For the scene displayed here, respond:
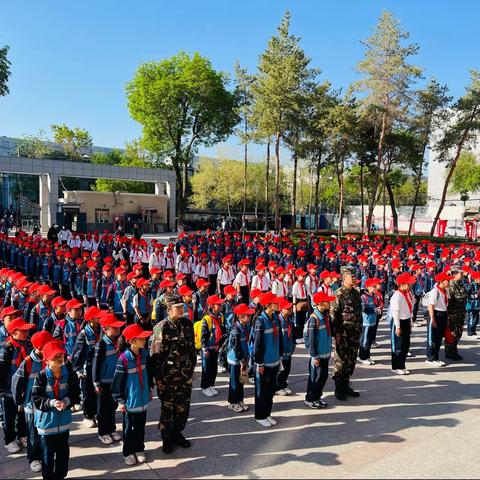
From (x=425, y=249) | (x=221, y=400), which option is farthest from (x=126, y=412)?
(x=425, y=249)

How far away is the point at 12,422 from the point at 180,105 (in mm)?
36117

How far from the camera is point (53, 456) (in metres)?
4.68

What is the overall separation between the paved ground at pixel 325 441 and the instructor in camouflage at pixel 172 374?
0.28 meters

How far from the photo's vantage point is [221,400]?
7.14 m

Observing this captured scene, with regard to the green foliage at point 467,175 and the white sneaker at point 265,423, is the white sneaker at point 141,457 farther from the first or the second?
the green foliage at point 467,175

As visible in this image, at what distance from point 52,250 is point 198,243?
6.91m

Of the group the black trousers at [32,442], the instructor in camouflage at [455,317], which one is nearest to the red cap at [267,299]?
the black trousers at [32,442]

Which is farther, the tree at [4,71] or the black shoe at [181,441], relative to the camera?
the tree at [4,71]

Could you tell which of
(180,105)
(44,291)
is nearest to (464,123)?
(180,105)

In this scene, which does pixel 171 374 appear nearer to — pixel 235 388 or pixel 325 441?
pixel 235 388

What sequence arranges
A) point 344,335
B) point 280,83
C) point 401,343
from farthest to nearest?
point 280,83 → point 401,343 → point 344,335

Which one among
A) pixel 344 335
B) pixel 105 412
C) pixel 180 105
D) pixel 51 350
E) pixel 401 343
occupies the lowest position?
pixel 105 412

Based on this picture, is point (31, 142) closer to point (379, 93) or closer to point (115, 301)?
point (379, 93)

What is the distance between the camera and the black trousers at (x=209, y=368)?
287 inches
